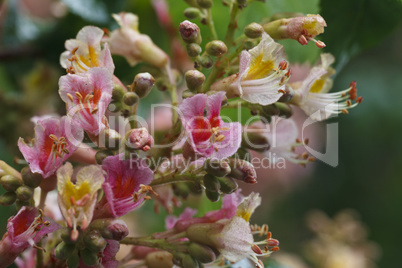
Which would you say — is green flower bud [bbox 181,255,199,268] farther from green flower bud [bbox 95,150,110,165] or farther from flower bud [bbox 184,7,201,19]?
flower bud [bbox 184,7,201,19]

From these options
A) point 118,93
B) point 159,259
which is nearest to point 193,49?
point 118,93

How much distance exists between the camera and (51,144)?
33.3 inches

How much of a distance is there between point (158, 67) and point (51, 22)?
0.82 m

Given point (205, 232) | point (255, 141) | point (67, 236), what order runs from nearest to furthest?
1. point (67, 236)
2. point (205, 232)
3. point (255, 141)

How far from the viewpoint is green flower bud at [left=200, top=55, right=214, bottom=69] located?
0.88 m

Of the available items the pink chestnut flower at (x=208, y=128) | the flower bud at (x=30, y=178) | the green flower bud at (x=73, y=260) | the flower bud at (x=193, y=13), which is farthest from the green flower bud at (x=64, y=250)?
the flower bud at (x=193, y=13)

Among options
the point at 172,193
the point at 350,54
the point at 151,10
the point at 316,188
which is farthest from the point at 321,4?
the point at 316,188

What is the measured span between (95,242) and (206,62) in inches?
12.5

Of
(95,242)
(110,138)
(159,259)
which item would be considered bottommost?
(159,259)

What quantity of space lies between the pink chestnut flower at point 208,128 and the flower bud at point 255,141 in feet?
0.45

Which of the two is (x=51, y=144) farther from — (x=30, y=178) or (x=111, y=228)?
(x=111, y=228)

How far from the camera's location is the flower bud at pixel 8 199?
85cm

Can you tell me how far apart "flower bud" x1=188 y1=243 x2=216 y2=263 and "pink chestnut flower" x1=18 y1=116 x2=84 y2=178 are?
231mm

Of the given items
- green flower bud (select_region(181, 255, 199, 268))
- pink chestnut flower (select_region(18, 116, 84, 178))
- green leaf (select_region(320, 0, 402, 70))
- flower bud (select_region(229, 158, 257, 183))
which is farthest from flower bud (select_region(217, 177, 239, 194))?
green leaf (select_region(320, 0, 402, 70))
